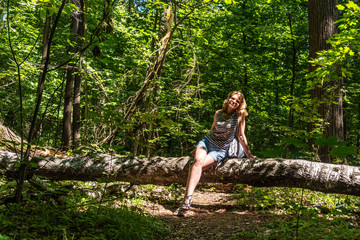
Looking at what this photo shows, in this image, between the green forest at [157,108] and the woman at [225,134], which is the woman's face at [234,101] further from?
the green forest at [157,108]

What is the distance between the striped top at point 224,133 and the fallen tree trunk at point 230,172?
0.33 metres

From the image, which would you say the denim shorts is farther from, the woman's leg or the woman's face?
the woman's face

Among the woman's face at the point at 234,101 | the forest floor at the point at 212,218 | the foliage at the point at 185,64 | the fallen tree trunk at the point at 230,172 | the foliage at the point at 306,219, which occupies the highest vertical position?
the foliage at the point at 185,64

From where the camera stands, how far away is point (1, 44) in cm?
844

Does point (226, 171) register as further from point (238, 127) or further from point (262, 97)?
point (262, 97)

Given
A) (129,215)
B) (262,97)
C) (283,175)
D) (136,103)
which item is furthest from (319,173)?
(262,97)

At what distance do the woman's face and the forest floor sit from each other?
1.81 meters

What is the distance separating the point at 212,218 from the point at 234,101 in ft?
6.59

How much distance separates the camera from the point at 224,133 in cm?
453

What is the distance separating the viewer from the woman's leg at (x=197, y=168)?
4.05 metres

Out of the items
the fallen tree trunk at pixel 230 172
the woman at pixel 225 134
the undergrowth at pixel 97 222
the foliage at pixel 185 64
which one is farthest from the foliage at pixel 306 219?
the foliage at pixel 185 64

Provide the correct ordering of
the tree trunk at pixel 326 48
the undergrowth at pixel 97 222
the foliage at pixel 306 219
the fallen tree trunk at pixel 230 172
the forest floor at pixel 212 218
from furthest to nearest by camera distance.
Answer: the tree trunk at pixel 326 48, the fallen tree trunk at pixel 230 172, the forest floor at pixel 212 218, the foliage at pixel 306 219, the undergrowth at pixel 97 222

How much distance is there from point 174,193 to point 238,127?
216 centimetres

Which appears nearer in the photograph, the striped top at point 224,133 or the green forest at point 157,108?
the green forest at point 157,108
